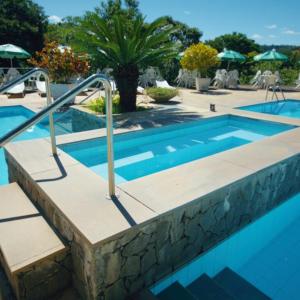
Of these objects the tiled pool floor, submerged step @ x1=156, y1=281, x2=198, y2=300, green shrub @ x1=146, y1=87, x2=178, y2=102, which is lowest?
the tiled pool floor

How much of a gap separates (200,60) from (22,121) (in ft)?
29.7

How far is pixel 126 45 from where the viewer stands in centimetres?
766

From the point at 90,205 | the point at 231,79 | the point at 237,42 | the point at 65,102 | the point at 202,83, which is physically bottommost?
the point at 90,205

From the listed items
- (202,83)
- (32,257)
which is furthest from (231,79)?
(32,257)

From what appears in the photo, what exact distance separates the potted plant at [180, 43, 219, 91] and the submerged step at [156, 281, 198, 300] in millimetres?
12609

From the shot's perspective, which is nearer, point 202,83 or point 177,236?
point 177,236

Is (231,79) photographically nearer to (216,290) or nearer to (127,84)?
(127,84)

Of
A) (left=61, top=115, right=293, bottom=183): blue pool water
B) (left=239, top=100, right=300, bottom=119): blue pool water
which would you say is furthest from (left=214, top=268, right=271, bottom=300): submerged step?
(left=239, top=100, right=300, bottom=119): blue pool water

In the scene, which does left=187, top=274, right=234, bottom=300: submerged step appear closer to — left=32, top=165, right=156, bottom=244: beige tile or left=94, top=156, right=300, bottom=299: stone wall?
left=94, top=156, right=300, bottom=299: stone wall

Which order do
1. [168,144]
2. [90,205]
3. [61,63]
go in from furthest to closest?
[61,63] → [168,144] → [90,205]

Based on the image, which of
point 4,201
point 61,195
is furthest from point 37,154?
point 61,195

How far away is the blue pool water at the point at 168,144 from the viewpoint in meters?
4.84

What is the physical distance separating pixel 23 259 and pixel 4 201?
3.39 feet

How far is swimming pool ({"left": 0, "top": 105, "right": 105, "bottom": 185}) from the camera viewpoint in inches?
228
